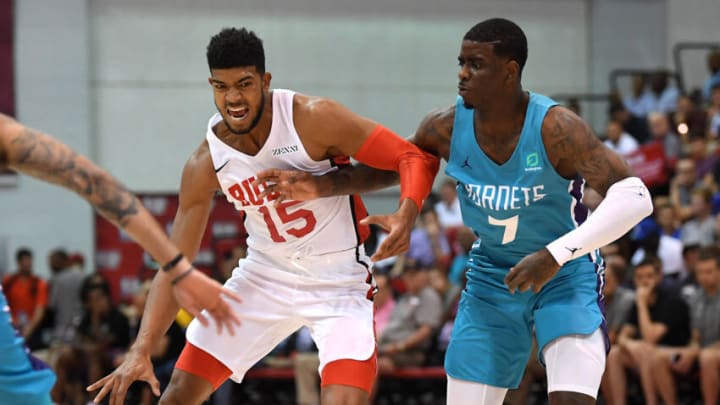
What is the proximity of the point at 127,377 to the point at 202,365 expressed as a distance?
1.25ft

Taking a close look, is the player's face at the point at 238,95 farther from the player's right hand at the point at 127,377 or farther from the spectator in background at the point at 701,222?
the spectator in background at the point at 701,222

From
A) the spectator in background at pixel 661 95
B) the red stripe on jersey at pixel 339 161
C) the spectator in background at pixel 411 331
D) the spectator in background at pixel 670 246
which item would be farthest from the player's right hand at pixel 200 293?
the spectator in background at pixel 661 95

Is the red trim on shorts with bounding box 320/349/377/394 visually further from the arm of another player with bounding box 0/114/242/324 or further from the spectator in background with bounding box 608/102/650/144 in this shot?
the spectator in background with bounding box 608/102/650/144

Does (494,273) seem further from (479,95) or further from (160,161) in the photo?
(160,161)

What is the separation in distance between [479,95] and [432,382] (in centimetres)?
644

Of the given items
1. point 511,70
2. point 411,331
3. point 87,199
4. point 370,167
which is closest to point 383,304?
point 411,331

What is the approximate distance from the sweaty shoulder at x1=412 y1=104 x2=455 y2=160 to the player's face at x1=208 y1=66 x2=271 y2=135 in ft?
2.78

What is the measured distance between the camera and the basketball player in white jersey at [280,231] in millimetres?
4941

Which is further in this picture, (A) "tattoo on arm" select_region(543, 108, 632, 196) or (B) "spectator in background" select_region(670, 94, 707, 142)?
(B) "spectator in background" select_region(670, 94, 707, 142)

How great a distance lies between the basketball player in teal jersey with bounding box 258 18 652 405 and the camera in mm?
4766

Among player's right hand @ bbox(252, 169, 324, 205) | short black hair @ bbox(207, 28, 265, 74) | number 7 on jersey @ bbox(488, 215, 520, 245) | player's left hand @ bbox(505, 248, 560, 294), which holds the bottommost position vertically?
player's left hand @ bbox(505, 248, 560, 294)

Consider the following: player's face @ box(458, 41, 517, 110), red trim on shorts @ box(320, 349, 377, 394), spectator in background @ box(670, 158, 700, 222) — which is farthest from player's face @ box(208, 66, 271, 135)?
spectator in background @ box(670, 158, 700, 222)

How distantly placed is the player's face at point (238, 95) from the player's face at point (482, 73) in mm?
954

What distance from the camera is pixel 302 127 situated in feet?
16.7
